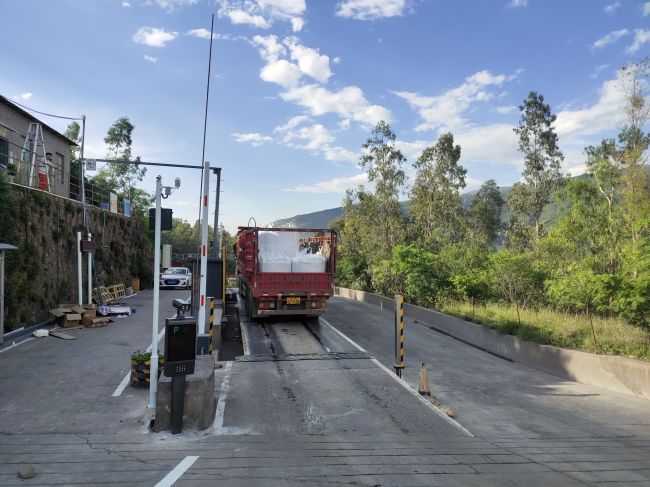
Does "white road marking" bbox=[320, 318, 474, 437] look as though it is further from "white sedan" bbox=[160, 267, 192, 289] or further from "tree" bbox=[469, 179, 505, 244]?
"tree" bbox=[469, 179, 505, 244]

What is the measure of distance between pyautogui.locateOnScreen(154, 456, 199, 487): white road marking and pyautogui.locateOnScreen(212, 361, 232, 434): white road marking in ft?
3.76

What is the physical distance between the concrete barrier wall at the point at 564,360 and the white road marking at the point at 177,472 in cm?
935

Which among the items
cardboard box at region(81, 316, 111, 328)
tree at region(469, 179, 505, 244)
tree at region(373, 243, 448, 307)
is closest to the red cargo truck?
cardboard box at region(81, 316, 111, 328)

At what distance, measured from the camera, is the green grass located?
11062 mm

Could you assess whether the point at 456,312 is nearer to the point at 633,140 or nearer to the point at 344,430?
the point at 633,140

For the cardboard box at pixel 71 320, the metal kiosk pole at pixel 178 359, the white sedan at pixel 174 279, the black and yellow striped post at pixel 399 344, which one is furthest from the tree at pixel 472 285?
the white sedan at pixel 174 279

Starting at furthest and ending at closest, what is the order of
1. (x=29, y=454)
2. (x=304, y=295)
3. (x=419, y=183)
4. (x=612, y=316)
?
(x=419, y=183)
(x=304, y=295)
(x=612, y=316)
(x=29, y=454)

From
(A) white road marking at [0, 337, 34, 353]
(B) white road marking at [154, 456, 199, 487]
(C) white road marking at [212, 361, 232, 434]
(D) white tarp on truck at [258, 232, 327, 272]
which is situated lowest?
(C) white road marking at [212, 361, 232, 434]

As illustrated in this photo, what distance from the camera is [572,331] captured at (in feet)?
40.8

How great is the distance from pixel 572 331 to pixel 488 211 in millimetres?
48585

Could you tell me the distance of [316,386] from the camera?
30.6ft

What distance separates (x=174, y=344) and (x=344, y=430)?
280cm

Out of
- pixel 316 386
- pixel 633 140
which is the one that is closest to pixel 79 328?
pixel 316 386

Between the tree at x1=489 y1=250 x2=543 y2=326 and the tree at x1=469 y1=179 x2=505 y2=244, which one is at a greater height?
the tree at x1=469 y1=179 x2=505 y2=244
